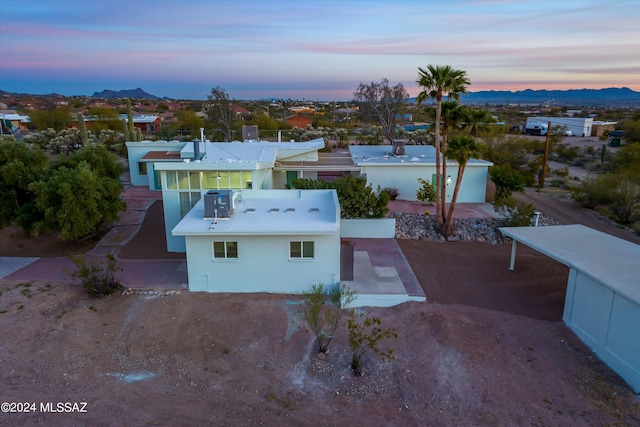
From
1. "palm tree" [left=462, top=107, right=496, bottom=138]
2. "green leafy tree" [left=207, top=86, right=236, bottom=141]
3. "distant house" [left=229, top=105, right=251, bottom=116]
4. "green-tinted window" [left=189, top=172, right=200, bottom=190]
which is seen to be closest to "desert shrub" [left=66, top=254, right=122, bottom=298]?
"green-tinted window" [left=189, top=172, right=200, bottom=190]

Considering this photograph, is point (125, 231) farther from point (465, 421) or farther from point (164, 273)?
point (465, 421)

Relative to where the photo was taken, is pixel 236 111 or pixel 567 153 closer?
pixel 567 153

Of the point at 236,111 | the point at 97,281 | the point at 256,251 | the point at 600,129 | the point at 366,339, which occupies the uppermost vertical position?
the point at 236,111

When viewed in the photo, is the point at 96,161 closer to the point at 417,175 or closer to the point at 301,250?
the point at 301,250

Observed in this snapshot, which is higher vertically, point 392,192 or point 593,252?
point 593,252

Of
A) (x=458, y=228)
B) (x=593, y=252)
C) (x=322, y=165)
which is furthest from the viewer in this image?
(x=322, y=165)

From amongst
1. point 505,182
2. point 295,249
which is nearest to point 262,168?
point 295,249
